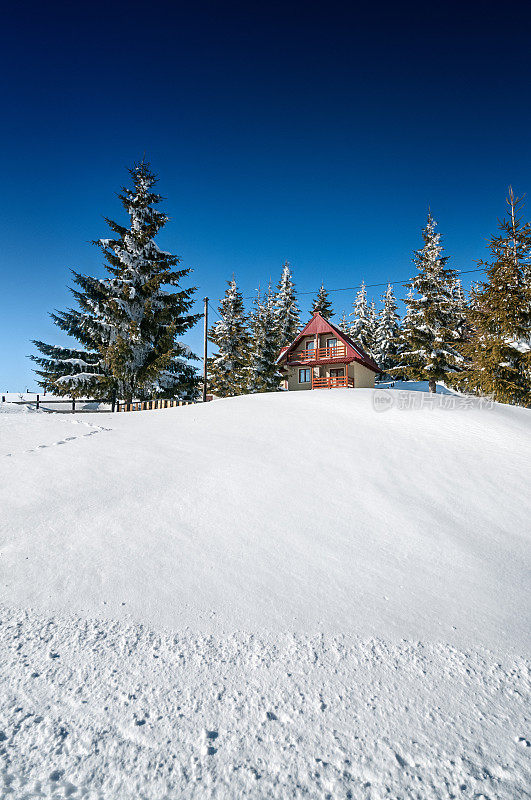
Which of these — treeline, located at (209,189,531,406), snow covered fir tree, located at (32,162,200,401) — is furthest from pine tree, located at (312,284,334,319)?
snow covered fir tree, located at (32,162,200,401)

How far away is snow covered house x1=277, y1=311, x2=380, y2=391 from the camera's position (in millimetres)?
29123

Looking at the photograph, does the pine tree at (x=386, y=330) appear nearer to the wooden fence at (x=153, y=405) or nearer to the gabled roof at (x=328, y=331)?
the gabled roof at (x=328, y=331)

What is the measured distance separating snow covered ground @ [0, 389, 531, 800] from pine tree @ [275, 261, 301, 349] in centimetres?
2904

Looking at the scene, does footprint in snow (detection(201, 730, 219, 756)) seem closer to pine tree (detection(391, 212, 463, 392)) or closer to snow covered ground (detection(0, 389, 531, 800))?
snow covered ground (detection(0, 389, 531, 800))

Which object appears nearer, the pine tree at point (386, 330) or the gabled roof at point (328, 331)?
the gabled roof at point (328, 331)

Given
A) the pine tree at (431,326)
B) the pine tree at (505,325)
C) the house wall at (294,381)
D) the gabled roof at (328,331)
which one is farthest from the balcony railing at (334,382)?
the pine tree at (505,325)

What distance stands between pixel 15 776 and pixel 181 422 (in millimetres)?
7279

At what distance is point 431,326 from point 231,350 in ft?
51.8

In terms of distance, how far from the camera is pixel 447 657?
2396 mm

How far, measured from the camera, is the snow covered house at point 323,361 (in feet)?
95.5

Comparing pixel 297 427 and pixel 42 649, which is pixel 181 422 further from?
pixel 42 649

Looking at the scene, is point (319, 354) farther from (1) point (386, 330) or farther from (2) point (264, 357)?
→ (1) point (386, 330)

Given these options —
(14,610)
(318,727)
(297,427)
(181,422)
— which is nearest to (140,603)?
(14,610)

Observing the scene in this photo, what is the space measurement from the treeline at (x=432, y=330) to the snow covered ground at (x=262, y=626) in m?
11.2
